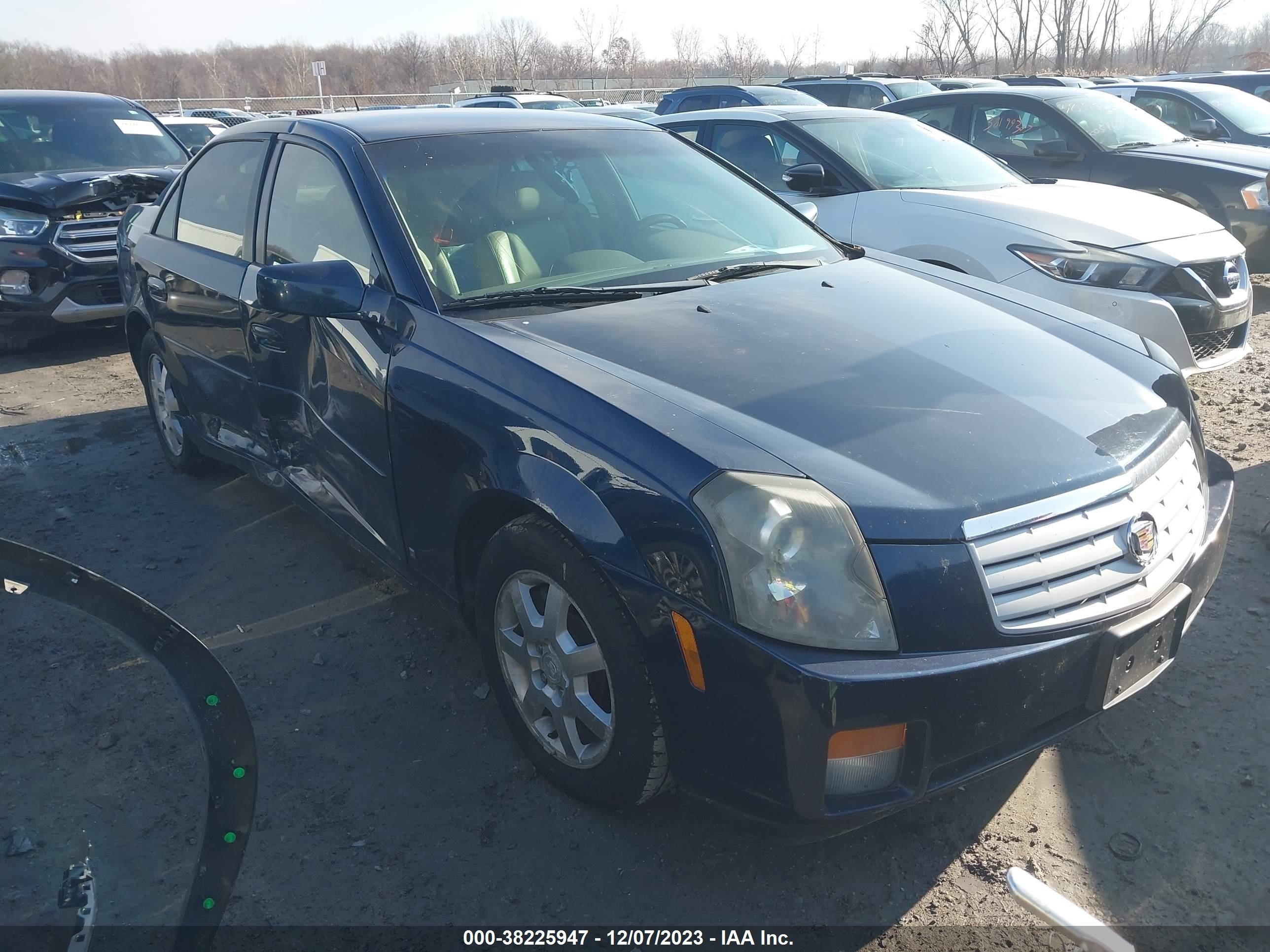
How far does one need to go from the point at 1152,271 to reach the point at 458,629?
402 centimetres

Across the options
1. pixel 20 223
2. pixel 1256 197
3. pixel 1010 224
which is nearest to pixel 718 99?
pixel 1256 197

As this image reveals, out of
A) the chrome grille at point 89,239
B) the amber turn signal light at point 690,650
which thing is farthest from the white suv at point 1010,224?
the chrome grille at point 89,239

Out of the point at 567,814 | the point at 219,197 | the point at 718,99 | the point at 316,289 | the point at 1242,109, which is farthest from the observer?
the point at 718,99

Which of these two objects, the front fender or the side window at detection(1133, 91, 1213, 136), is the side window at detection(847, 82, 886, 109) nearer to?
the side window at detection(1133, 91, 1213, 136)

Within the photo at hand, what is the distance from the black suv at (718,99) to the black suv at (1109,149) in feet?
13.0

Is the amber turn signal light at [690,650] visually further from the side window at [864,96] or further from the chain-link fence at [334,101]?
the chain-link fence at [334,101]

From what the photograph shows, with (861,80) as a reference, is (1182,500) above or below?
below

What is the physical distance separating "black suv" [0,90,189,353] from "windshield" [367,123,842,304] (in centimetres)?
491

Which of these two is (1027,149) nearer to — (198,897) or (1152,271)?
(1152,271)

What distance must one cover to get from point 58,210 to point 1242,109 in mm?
11381

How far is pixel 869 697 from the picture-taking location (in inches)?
74.6

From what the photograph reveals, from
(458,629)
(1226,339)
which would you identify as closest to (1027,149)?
(1226,339)

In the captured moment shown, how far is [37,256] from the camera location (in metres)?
6.81

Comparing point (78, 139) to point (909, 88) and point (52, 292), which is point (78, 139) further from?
point (909, 88)
